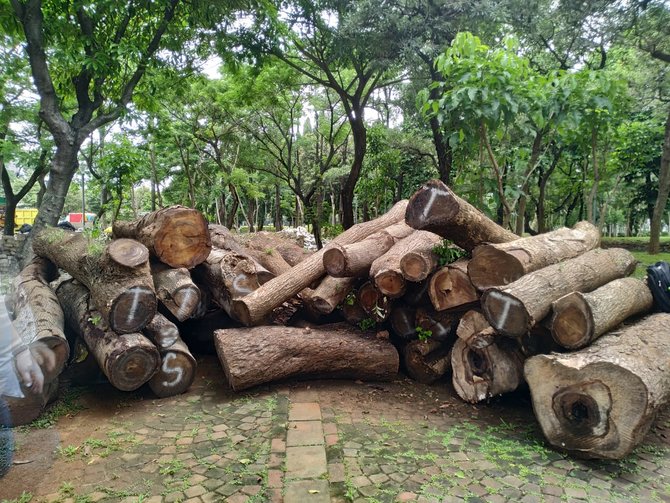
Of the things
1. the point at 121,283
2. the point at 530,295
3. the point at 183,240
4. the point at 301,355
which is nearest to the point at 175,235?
the point at 183,240

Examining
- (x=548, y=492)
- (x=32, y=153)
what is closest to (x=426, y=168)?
(x=32, y=153)

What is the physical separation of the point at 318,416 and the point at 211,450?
98 cm

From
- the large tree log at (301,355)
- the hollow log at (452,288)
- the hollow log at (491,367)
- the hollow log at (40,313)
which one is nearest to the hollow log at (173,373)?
the large tree log at (301,355)

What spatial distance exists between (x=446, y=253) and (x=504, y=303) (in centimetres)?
114

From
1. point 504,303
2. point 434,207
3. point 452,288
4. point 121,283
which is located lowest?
point 504,303

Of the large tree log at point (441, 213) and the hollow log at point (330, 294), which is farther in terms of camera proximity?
the hollow log at point (330, 294)

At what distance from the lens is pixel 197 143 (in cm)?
1998

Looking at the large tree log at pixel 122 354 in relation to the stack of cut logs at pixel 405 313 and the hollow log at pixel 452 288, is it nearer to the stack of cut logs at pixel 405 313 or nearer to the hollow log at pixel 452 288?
the stack of cut logs at pixel 405 313

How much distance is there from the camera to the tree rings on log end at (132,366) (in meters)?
4.27

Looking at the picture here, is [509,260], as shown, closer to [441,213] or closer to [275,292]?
[441,213]

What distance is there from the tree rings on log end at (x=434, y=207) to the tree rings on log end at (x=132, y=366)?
2788mm

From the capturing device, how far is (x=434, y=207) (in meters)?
4.43

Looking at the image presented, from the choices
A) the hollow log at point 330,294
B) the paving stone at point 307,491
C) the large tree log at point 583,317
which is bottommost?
the paving stone at point 307,491

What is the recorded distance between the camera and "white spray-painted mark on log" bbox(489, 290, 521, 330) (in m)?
3.92
